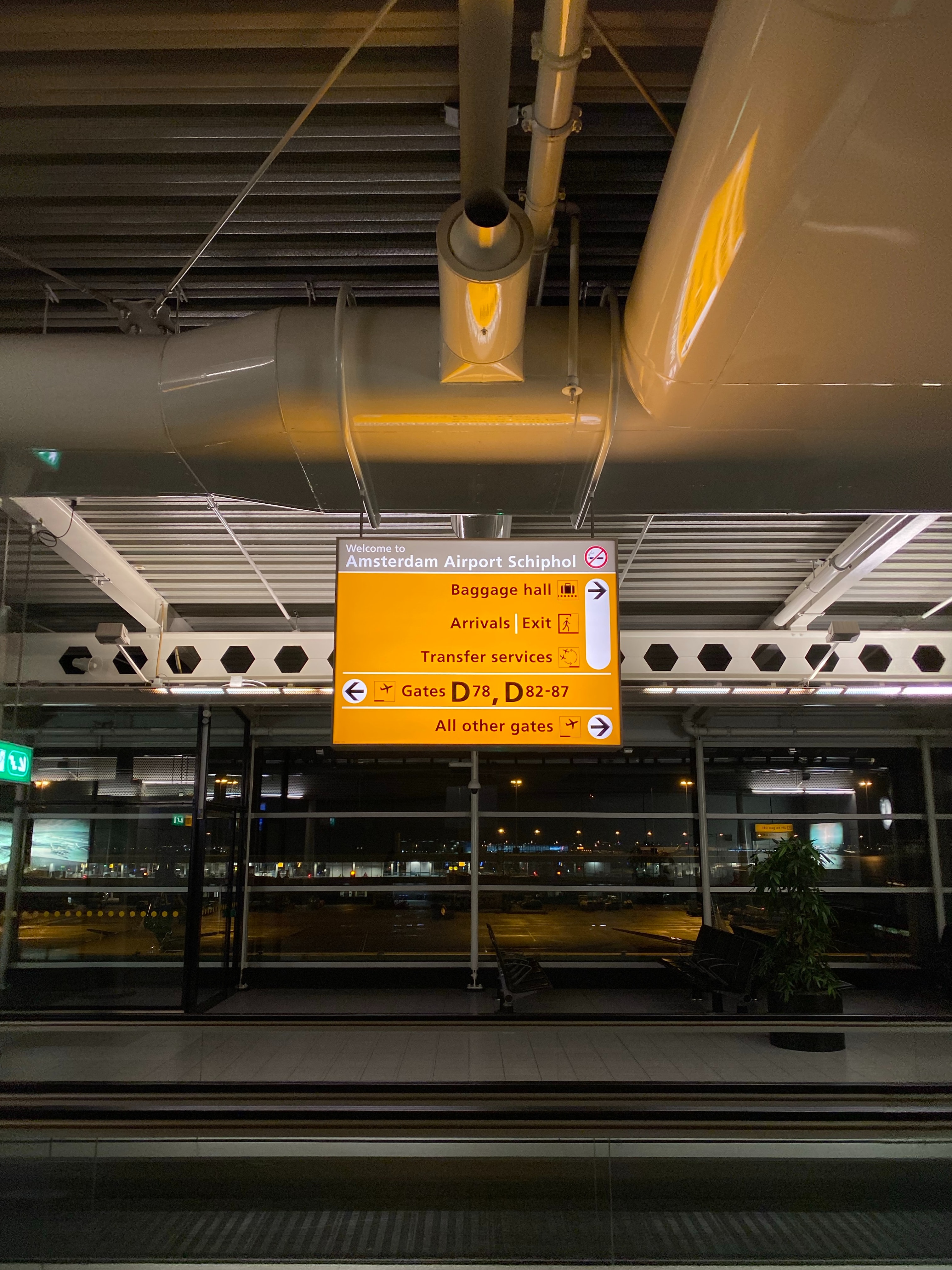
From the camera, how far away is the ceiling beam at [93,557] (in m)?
5.42

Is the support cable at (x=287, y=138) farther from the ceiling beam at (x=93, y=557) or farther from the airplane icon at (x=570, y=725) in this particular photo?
the airplane icon at (x=570, y=725)

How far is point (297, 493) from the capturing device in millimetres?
3207

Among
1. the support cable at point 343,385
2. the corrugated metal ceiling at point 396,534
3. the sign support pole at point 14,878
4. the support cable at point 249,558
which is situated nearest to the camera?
the support cable at point 343,385

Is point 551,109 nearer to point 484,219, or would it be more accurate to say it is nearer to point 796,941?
point 484,219

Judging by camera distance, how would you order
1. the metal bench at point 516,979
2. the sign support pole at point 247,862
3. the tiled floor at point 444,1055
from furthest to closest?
the sign support pole at point 247,862 < the metal bench at point 516,979 < the tiled floor at point 444,1055

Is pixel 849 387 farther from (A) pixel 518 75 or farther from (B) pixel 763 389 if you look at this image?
(A) pixel 518 75

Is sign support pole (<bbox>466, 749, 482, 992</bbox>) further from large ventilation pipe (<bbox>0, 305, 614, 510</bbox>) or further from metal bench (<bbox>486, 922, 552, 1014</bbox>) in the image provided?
large ventilation pipe (<bbox>0, 305, 614, 510</bbox>)

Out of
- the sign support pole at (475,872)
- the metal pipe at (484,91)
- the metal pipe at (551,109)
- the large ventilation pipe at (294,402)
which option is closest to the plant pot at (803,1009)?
the sign support pole at (475,872)

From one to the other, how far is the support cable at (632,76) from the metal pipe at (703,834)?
959 centimetres

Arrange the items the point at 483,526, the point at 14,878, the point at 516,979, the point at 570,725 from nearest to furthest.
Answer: the point at 570,725 → the point at 483,526 → the point at 516,979 → the point at 14,878

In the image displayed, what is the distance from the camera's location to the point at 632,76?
8.20ft

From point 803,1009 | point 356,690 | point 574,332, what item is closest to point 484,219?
point 574,332

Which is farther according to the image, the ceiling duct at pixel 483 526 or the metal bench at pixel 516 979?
the metal bench at pixel 516 979

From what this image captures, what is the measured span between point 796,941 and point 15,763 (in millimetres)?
7479
